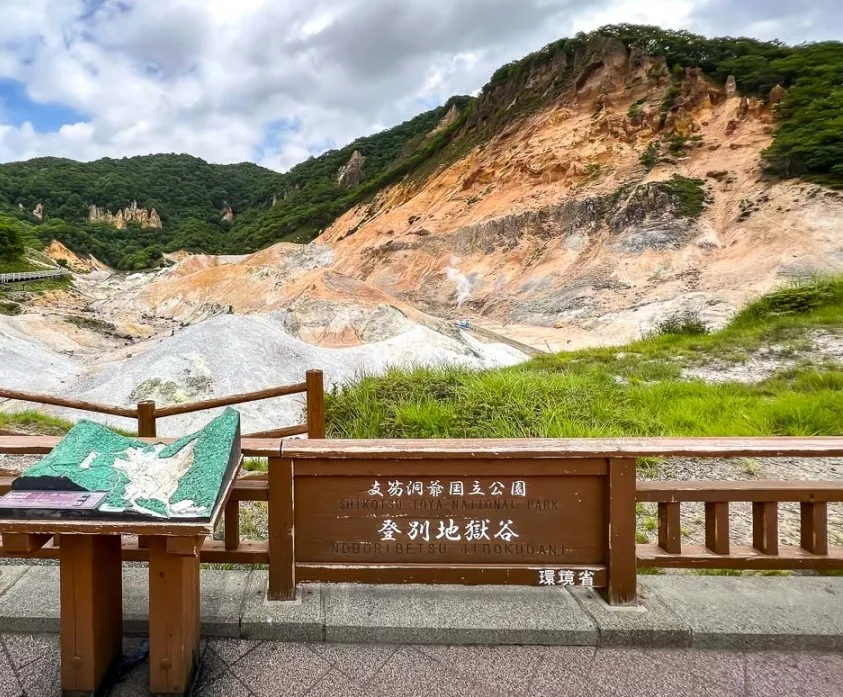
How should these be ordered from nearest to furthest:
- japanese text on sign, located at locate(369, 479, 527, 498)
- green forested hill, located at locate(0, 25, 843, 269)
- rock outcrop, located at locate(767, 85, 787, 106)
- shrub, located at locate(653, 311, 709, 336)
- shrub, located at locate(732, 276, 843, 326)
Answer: japanese text on sign, located at locate(369, 479, 527, 498) → shrub, located at locate(732, 276, 843, 326) → shrub, located at locate(653, 311, 709, 336) → green forested hill, located at locate(0, 25, 843, 269) → rock outcrop, located at locate(767, 85, 787, 106)

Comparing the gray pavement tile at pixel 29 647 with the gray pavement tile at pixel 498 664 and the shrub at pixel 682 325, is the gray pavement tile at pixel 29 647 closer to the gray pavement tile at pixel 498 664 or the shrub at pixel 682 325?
the gray pavement tile at pixel 498 664

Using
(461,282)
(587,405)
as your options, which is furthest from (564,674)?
(461,282)

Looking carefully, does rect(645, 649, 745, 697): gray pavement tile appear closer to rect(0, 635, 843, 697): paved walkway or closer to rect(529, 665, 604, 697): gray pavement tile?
rect(0, 635, 843, 697): paved walkway

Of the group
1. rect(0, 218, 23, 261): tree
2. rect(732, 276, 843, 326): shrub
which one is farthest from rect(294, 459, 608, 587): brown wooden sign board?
rect(0, 218, 23, 261): tree

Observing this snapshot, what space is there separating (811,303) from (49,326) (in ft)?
76.3

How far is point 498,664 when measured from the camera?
7.03ft

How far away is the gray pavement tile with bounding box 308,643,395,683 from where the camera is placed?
2096 mm

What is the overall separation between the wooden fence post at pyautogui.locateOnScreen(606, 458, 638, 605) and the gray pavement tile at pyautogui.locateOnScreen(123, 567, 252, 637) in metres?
1.69

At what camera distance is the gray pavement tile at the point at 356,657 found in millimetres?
2096

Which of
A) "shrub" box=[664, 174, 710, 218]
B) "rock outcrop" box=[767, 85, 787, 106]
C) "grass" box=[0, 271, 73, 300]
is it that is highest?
"rock outcrop" box=[767, 85, 787, 106]

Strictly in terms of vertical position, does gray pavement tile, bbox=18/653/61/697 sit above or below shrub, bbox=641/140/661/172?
below

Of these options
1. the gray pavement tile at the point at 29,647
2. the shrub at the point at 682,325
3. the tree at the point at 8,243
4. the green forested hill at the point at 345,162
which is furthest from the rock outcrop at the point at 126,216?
the gray pavement tile at the point at 29,647

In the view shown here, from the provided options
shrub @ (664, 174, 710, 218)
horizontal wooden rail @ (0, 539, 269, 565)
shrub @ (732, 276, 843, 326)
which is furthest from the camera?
shrub @ (664, 174, 710, 218)

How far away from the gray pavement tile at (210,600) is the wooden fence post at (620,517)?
169cm
